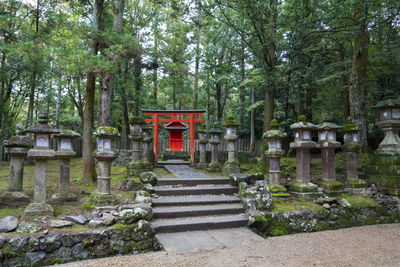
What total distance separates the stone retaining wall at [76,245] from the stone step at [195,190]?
176 centimetres

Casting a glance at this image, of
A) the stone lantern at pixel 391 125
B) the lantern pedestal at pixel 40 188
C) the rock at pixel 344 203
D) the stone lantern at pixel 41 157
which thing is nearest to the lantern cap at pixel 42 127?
the stone lantern at pixel 41 157

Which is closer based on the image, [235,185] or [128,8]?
[235,185]

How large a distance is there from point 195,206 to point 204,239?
127 centimetres

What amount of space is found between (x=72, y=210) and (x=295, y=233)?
15.3 feet

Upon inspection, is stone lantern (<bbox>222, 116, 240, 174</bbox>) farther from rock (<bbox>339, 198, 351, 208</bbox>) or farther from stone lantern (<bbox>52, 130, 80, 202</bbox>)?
stone lantern (<bbox>52, 130, 80, 202</bbox>)

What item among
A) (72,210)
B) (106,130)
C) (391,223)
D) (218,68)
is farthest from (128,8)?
(391,223)

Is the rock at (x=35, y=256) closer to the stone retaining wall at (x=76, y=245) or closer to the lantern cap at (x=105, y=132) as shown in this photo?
the stone retaining wall at (x=76, y=245)

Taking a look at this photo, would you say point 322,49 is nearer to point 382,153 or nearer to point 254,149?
point 382,153

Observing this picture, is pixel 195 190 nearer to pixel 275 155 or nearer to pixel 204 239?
pixel 204 239

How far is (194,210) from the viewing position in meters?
5.20

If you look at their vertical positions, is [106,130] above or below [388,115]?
below

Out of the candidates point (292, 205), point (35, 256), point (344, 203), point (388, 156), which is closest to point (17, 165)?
point (35, 256)

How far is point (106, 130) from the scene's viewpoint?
5215 mm

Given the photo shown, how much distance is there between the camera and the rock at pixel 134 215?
4.26 m
